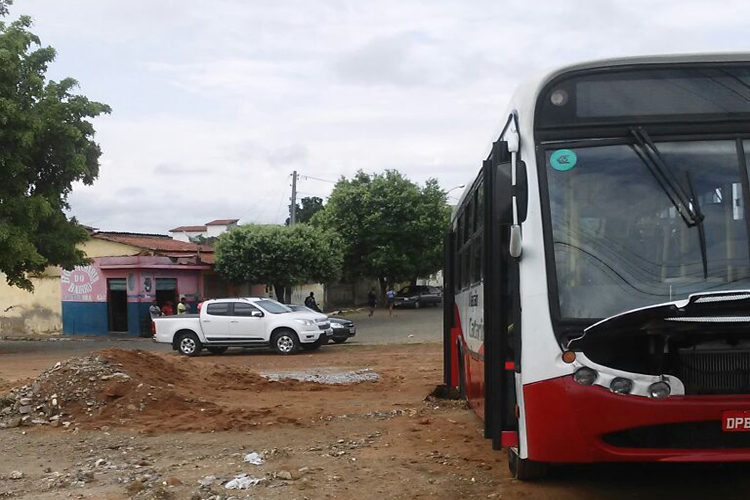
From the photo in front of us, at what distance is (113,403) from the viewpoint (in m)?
11.6

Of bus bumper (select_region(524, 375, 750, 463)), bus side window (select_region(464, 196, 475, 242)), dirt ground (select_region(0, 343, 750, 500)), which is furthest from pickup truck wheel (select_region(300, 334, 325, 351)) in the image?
bus bumper (select_region(524, 375, 750, 463))

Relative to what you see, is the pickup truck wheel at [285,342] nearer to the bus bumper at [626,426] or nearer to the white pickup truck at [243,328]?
the white pickup truck at [243,328]

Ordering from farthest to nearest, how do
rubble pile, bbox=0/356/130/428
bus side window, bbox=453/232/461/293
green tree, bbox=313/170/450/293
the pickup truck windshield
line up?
green tree, bbox=313/170/450/293 < the pickup truck windshield < rubble pile, bbox=0/356/130/428 < bus side window, bbox=453/232/461/293

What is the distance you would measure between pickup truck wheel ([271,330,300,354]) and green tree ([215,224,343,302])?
1479cm

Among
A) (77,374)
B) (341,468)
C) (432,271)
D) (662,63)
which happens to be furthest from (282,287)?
(662,63)

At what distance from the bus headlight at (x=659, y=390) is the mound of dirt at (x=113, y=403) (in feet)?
21.4

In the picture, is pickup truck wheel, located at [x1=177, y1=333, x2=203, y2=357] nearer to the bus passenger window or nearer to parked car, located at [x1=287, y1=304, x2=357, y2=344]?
parked car, located at [x1=287, y1=304, x2=357, y2=344]

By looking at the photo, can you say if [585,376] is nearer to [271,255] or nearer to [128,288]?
[128,288]

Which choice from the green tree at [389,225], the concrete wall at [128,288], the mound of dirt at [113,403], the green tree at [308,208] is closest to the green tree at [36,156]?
the concrete wall at [128,288]

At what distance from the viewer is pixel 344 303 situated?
187ft

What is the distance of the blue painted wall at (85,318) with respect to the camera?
3750 cm

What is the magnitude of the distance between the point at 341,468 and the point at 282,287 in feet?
109

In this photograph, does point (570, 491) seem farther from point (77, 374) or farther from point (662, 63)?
point (77, 374)

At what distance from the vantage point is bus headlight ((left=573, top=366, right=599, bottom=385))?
501 cm
